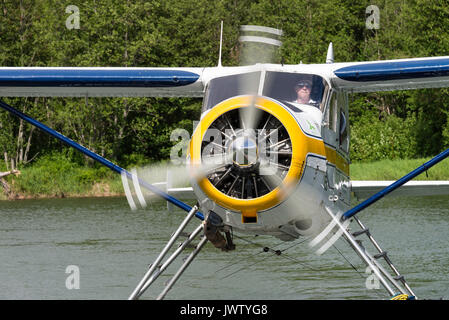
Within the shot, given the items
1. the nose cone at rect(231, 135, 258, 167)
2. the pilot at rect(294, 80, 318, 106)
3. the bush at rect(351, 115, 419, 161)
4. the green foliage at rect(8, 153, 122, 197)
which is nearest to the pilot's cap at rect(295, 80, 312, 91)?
the pilot at rect(294, 80, 318, 106)

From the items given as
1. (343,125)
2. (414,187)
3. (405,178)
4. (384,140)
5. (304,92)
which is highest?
(304,92)

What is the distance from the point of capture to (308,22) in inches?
1777

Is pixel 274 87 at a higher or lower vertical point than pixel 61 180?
higher

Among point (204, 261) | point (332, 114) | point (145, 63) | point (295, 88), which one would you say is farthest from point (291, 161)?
point (145, 63)

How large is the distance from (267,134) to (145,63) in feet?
110

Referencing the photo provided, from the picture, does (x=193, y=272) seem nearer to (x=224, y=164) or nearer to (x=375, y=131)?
(x=224, y=164)

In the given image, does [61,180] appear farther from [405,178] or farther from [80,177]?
[405,178]

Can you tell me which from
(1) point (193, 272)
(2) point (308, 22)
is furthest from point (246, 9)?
(1) point (193, 272)

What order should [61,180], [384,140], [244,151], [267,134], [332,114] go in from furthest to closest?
[384,140] → [61,180] → [332,114] → [267,134] → [244,151]

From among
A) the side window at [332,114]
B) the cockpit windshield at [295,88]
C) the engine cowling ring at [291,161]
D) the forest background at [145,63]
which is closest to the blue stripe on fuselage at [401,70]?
the side window at [332,114]

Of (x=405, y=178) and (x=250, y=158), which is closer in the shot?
(x=250, y=158)

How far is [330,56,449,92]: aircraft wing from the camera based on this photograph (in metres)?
7.86

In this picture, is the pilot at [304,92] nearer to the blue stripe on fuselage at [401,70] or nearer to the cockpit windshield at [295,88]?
the cockpit windshield at [295,88]

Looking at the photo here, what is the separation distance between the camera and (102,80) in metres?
8.59
